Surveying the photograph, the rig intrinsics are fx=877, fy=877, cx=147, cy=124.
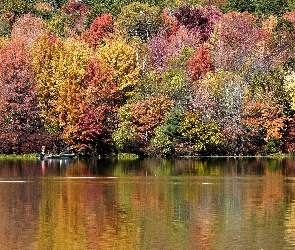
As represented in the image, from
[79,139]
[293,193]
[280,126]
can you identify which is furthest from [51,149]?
[293,193]

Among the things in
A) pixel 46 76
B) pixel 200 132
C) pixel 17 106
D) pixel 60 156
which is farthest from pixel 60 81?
pixel 200 132

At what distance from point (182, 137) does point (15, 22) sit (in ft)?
193

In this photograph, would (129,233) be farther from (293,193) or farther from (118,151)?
(118,151)

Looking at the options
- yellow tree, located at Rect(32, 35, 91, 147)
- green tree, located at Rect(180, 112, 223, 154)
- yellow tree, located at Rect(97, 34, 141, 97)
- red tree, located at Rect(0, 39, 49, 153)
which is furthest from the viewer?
yellow tree, located at Rect(97, 34, 141, 97)

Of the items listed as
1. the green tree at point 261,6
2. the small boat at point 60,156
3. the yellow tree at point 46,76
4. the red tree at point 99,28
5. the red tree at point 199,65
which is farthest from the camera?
the green tree at point 261,6

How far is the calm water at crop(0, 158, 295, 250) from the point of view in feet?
114

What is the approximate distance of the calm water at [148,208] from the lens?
114ft

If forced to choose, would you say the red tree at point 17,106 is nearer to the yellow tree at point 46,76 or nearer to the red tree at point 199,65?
→ the yellow tree at point 46,76

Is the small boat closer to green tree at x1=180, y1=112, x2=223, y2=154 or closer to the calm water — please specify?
green tree at x1=180, y1=112, x2=223, y2=154

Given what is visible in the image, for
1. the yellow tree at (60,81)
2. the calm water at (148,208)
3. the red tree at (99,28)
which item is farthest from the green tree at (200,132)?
the red tree at (99,28)

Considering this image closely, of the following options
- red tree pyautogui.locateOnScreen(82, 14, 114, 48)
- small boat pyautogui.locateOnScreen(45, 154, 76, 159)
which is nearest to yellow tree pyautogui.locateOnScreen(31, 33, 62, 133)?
small boat pyautogui.locateOnScreen(45, 154, 76, 159)

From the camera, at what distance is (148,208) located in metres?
45.1

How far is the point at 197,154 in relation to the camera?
9719 centimetres

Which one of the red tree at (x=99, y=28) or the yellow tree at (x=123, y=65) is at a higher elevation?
the red tree at (x=99, y=28)
